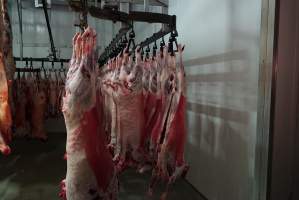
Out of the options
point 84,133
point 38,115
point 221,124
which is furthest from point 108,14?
point 38,115

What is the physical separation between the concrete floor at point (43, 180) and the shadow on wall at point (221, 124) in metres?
0.25

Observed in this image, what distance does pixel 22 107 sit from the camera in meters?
3.99

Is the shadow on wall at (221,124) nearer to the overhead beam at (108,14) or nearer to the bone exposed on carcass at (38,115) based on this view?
the overhead beam at (108,14)

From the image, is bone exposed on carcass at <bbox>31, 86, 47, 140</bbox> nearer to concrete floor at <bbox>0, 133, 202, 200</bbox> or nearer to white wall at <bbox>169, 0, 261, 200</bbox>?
concrete floor at <bbox>0, 133, 202, 200</bbox>

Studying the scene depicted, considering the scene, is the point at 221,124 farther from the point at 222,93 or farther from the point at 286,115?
the point at 286,115

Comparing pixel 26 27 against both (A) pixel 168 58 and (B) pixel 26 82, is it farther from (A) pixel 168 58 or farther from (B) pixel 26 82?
(A) pixel 168 58

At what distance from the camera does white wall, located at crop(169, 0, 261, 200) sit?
1711mm

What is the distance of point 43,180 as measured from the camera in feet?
8.68

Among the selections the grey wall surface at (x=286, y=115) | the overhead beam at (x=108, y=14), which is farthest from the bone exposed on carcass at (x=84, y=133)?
the grey wall surface at (x=286, y=115)

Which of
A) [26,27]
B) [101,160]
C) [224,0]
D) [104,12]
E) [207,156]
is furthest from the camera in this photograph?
[26,27]

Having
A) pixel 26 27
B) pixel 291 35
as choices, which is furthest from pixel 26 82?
pixel 291 35

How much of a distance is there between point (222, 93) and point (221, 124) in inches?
8.3

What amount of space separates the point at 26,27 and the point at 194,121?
402 centimetres

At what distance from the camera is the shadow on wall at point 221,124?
5.74 feet
